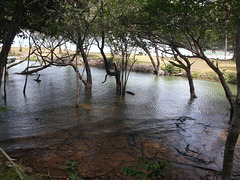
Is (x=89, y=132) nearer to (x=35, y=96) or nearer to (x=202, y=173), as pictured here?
(x=202, y=173)

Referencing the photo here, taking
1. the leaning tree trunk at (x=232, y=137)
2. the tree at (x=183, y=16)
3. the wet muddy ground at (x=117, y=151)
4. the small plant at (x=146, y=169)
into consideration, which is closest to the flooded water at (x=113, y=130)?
the wet muddy ground at (x=117, y=151)

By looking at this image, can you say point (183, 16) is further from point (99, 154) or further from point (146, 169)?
point (146, 169)

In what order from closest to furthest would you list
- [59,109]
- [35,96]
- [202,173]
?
[202,173] → [59,109] → [35,96]

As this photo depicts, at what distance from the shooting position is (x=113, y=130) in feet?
29.7

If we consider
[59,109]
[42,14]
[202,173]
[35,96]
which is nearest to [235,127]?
[202,173]

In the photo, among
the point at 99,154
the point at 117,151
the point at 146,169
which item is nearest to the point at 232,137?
the point at 146,169

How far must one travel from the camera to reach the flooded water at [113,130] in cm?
621

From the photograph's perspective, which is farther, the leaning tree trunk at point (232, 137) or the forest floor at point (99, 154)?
the forest floor at point (99, 154)

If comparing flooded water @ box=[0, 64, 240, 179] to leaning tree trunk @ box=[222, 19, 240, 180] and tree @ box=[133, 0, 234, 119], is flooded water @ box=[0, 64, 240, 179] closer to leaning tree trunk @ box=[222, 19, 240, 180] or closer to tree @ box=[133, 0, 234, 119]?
leaning tree trunk @ box=[222, 19, 240, 180]

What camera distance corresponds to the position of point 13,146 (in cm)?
699

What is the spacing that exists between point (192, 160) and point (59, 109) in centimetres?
845

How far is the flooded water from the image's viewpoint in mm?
6211

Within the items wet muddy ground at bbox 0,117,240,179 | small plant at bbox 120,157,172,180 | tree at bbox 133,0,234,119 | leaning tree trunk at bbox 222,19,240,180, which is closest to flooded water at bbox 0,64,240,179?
wet muddy ground at bbox 0,117,240,179

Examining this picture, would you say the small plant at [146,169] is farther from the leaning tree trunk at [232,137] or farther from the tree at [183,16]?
the tree at [183,16]
